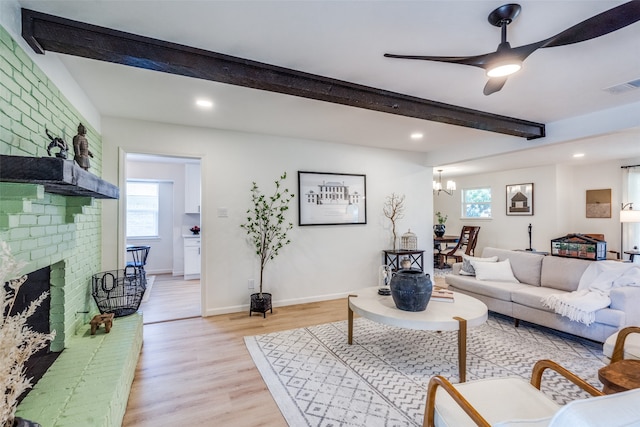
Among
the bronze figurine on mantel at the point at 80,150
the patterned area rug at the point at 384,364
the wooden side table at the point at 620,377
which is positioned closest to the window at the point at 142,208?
the patterned area rug at the point at 384,364

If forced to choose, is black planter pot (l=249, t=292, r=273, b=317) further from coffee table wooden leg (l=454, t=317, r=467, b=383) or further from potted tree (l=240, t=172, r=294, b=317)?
coffee table wooden leg (l=454, t=317, r=467, b=383)

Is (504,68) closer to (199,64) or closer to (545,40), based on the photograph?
(545,40)

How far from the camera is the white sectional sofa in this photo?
2791 millimetres

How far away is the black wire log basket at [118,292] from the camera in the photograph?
9.64 ft

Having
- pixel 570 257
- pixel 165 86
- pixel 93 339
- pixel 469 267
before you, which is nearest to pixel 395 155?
pixel 469 267

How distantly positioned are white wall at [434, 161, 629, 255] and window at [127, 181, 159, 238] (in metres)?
8.16

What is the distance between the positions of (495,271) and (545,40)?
9.88 ft

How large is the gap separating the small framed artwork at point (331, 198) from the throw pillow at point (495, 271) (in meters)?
1.76

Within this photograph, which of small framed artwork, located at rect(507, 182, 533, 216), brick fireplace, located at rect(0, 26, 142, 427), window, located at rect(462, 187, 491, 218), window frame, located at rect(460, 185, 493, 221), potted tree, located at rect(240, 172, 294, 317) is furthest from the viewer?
window, located at rect(462, 187, 491, 218)

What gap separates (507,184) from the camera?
7766mm

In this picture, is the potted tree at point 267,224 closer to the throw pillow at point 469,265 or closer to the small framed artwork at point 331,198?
the small framed artwork at point 331,198

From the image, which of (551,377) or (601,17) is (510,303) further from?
(601,17)

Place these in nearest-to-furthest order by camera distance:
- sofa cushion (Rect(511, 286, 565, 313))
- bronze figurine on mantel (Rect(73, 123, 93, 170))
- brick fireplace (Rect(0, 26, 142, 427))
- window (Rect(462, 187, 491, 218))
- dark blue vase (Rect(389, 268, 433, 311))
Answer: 1. brick fireplace (Rect(0, 26, 142, 427))
2. bronze figurine on mantel (Rect(73, 123, 93, 170))
3. dark blue vase (Rect(389, 268, 433, 311))
4. sofa cushion (Rect(511, 286, 565, 313))
5. window (Rect(462, 187, 491, 218))

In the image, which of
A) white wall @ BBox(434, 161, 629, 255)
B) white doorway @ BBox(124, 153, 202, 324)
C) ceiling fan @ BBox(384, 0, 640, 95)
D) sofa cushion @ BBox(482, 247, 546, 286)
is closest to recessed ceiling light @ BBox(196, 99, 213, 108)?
ceiling fan @ BBox(384, 0, 640, 95)
